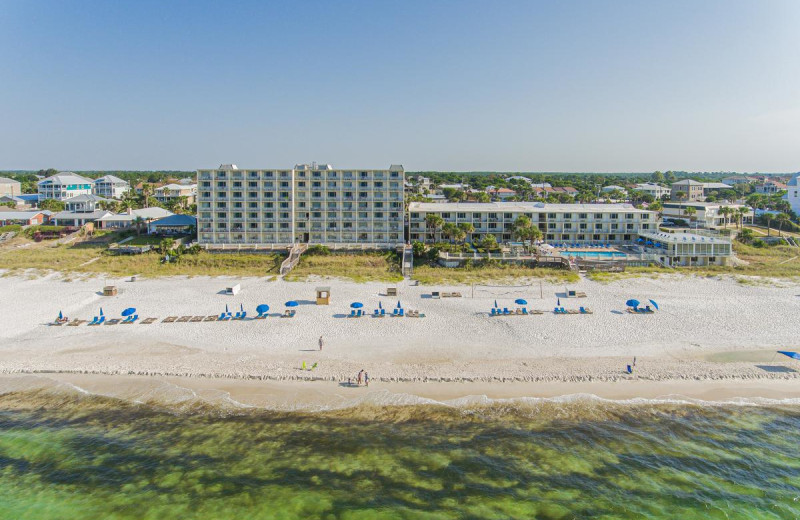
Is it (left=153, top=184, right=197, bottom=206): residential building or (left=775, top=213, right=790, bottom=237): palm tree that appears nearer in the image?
(left=775, top=213, right=790, bottom=237): palm tree

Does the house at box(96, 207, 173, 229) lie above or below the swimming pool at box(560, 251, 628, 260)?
A: above

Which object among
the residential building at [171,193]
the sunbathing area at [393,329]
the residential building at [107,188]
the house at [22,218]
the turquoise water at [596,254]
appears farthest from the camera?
the residential building at [107,188]

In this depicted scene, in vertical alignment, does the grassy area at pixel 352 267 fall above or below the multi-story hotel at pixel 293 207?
below

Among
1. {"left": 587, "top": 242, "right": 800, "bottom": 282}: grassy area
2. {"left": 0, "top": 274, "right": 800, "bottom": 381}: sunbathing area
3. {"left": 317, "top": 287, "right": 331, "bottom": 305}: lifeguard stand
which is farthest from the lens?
{"left": 587, "top": 242, "right": 800, "bottom": 282}: grassy area

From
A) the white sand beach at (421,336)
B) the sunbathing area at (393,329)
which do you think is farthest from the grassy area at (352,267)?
the white sand beach at (421,336)

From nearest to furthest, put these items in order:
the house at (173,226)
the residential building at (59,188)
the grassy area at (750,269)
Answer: the grassy area at (750,269)
the house at (173,226)
the residential building at (59,188)

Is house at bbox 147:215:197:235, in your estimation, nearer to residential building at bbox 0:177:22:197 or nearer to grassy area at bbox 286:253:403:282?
grassy area at bbox 286:253:403:282

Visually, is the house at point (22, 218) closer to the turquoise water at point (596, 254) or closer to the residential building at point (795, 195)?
the turquoise water at point (596, 254)

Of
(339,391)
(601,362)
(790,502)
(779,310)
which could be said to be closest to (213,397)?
(339,391)

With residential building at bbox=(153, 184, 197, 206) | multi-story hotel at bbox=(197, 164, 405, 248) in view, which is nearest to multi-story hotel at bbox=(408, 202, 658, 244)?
multi-story hotel at bbox=(197, 164, 405, 248)
